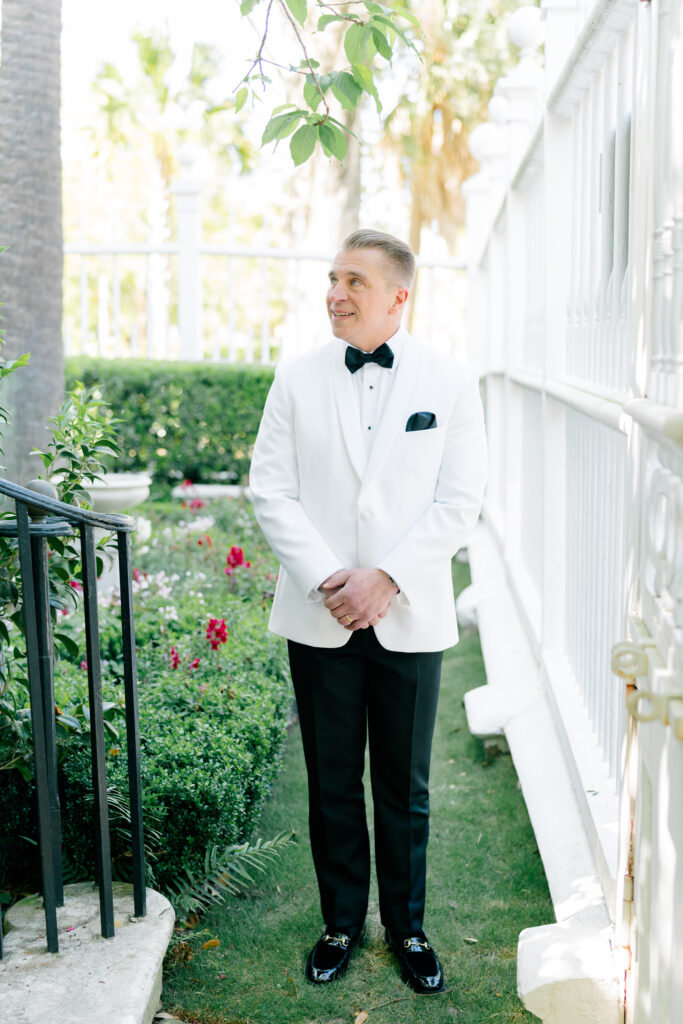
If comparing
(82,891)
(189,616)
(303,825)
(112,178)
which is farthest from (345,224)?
(112,178)

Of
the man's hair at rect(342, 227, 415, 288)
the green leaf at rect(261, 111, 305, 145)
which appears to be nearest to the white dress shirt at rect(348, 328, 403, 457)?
the man's hair at rect(342, 227, 415, 288)

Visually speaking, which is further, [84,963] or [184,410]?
[184,410]

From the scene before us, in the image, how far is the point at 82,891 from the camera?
10.3 ft

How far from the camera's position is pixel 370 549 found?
3023 mm

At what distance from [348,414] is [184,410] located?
7427 millimetres

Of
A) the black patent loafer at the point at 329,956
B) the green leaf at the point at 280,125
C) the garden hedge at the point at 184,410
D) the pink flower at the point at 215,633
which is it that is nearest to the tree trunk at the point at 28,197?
the pink flower at the point at 215,633

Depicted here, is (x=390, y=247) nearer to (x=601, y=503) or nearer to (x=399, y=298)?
(x=399, y=298)

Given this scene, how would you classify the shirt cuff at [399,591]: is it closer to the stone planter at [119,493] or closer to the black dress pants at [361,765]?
the black dress pants at [361,765]

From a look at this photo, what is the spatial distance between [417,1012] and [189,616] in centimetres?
245

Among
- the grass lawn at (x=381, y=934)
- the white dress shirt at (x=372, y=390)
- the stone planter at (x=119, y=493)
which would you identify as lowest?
the grass lawn at (x=381, y=934)

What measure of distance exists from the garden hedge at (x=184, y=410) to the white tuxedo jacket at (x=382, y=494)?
23.3 feet

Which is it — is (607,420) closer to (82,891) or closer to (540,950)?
(540,950)

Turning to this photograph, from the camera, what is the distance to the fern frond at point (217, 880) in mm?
3330

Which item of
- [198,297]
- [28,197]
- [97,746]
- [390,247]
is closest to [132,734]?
[97,746]
